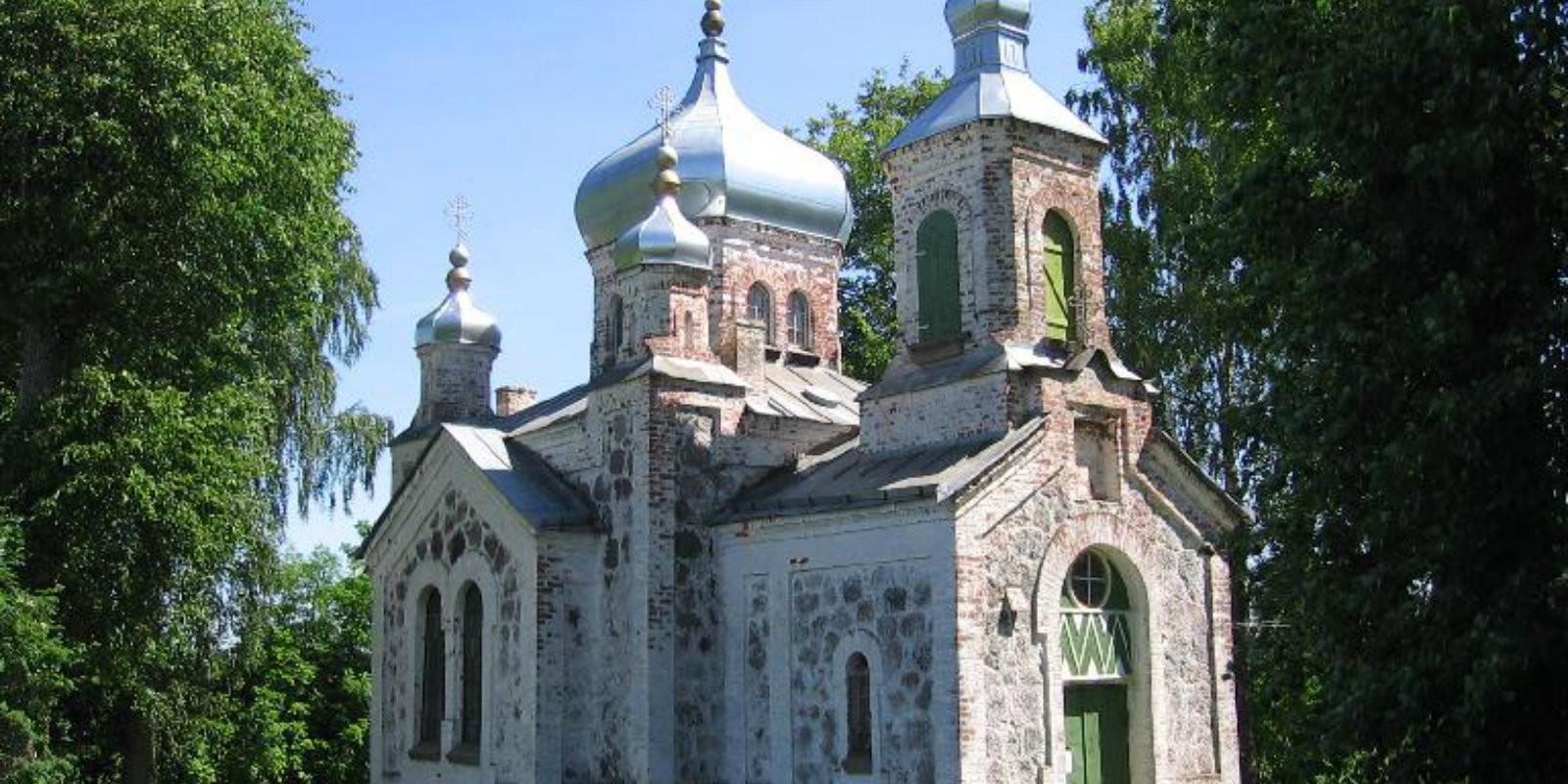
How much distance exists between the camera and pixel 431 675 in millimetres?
17781

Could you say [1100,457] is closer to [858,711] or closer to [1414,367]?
[858,711]

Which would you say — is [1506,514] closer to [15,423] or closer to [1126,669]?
[1126,669]

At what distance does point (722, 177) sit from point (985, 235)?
5150mm

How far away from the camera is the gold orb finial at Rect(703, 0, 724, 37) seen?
20875mm

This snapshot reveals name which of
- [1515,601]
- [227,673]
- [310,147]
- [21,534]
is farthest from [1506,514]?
[227,673]

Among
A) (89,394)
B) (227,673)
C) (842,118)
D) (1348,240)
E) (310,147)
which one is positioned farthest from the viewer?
(842,118)

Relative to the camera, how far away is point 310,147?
17.5 metres

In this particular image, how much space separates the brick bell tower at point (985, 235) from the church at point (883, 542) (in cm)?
3

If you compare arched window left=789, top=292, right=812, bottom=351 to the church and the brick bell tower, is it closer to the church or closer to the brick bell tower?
the church

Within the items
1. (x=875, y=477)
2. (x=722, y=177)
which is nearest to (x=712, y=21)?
(x=722, y=177)

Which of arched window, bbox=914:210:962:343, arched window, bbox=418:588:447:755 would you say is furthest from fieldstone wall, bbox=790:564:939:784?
arched window, bbox=418:588:447:755

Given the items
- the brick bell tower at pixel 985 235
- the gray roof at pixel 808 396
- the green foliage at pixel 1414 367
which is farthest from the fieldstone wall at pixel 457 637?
the green foliage at pixel 1414 367

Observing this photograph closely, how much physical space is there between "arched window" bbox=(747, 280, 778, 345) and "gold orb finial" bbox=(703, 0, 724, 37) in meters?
3.75

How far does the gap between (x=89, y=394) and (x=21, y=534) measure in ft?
5.33
